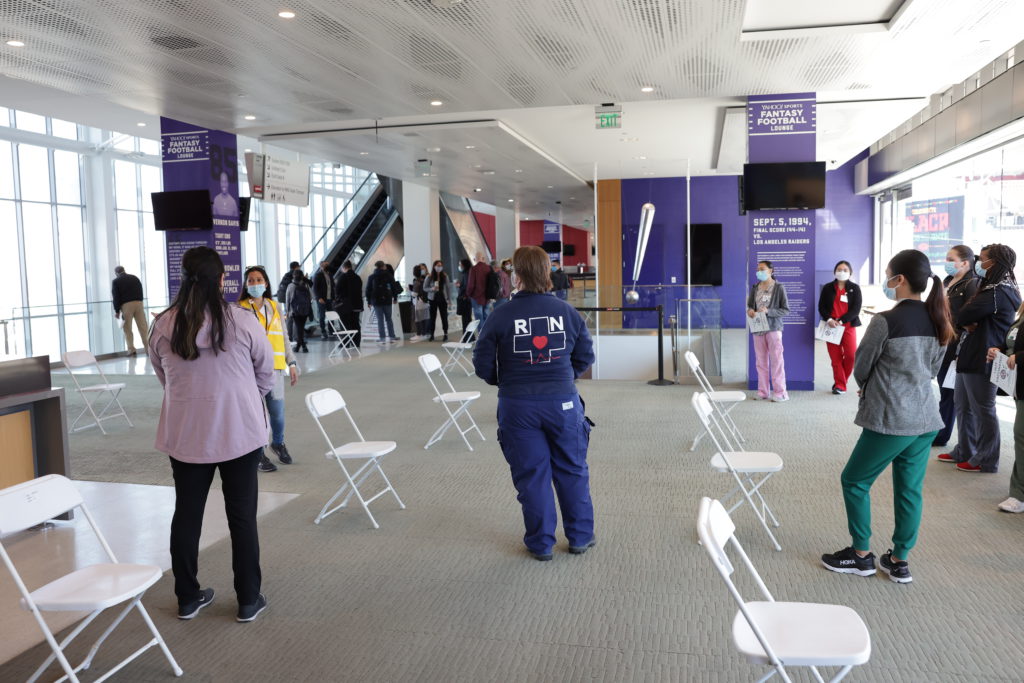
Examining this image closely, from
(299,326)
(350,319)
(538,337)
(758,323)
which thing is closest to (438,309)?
(350,319)

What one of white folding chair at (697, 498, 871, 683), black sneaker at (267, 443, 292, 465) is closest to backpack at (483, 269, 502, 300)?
black sneaker at (267, 443, 292, 465)

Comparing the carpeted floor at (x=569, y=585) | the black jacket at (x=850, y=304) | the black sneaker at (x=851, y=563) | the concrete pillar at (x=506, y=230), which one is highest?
the concrete pillar at (x=506, y=230)

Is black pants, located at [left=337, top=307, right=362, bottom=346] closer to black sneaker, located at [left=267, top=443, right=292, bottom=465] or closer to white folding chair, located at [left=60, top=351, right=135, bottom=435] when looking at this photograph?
white folding chair, located at [left=60, top=351, right=135, bottom=435]

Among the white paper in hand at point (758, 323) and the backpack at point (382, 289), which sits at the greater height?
the backpack at point (382, 289)

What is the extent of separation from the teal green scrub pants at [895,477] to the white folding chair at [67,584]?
302cm

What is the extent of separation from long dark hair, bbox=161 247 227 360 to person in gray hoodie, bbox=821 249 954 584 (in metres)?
2.79

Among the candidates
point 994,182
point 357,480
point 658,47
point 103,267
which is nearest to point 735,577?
point 357,480

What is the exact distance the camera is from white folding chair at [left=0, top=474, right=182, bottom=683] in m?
2.61

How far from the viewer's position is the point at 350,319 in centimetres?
1469

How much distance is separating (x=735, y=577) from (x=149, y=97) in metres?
7.47

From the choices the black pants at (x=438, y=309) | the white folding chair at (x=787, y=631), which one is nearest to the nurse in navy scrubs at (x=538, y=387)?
the white folding chair at (x=787, y=631)

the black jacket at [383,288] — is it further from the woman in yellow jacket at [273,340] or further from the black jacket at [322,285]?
the woman in yellow jacket at [273,340]

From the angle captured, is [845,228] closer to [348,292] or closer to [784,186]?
[784,186]

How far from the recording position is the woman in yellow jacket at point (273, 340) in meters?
5.50
